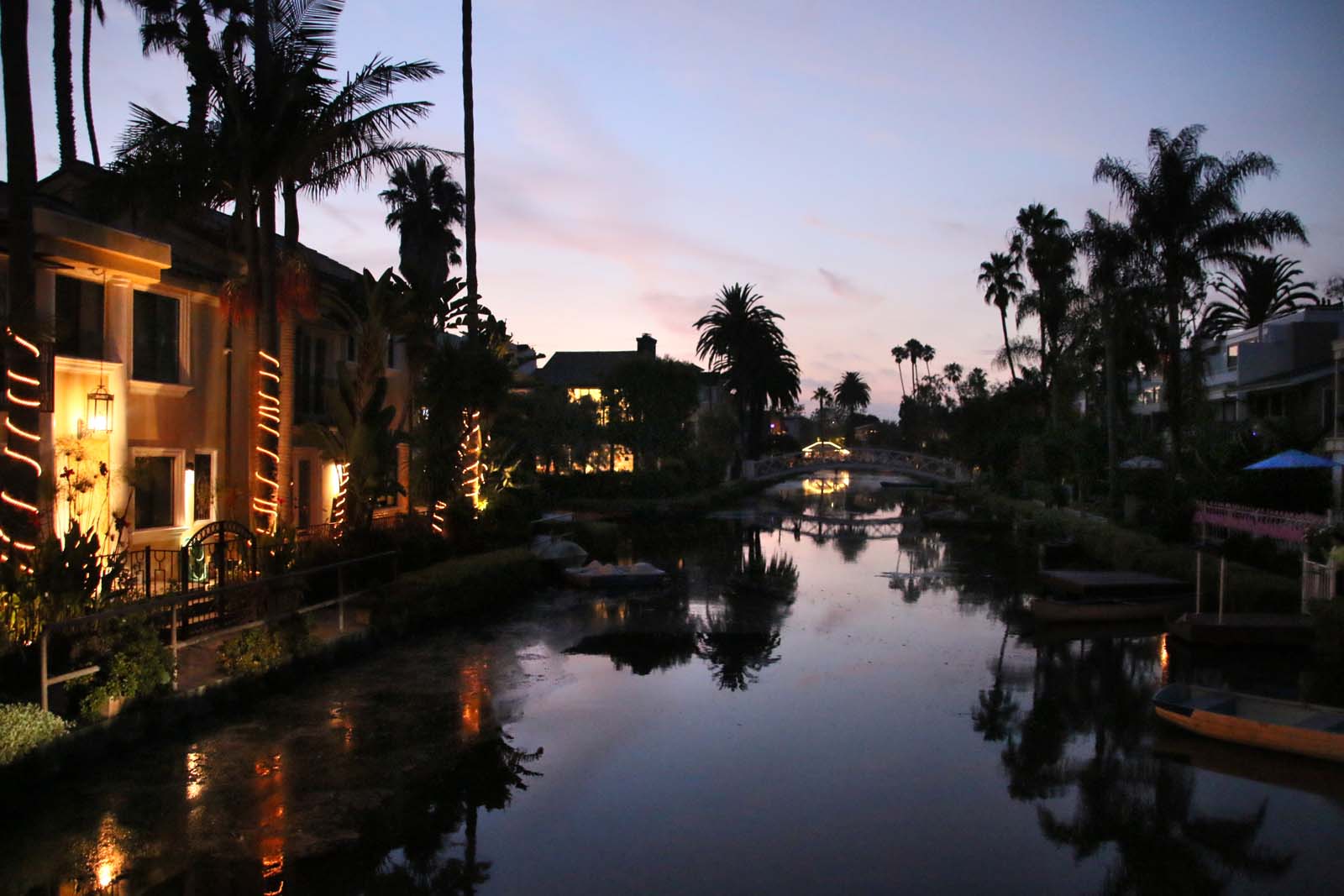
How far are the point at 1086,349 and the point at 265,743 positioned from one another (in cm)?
3834

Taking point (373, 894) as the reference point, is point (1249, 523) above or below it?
above

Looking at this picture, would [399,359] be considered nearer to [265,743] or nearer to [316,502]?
[316,502]

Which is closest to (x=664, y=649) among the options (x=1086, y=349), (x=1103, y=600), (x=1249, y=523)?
(x=1103, y=600)

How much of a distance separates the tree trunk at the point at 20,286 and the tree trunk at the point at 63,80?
16.5 metres

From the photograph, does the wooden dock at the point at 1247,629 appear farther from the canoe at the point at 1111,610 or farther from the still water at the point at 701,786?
the canoe at the point at 1111,610

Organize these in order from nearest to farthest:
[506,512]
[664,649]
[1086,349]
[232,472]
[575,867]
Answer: [575,867], [664,649], [232,472], [506,512], [1086,349]

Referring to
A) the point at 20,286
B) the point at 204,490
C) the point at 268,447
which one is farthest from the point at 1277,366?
the point at 20,286

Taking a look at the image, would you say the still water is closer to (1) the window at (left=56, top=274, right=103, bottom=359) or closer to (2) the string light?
(2) the string light

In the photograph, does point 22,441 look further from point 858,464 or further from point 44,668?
point 858,464

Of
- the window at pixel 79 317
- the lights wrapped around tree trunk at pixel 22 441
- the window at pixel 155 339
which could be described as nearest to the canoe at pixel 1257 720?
the lights wrapped around tree trunk at pixel 22 441

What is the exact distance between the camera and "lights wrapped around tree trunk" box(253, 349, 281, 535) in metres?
19.7

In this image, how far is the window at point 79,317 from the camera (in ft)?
56.2

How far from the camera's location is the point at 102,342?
17516 millimetres

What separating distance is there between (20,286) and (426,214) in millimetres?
40322
